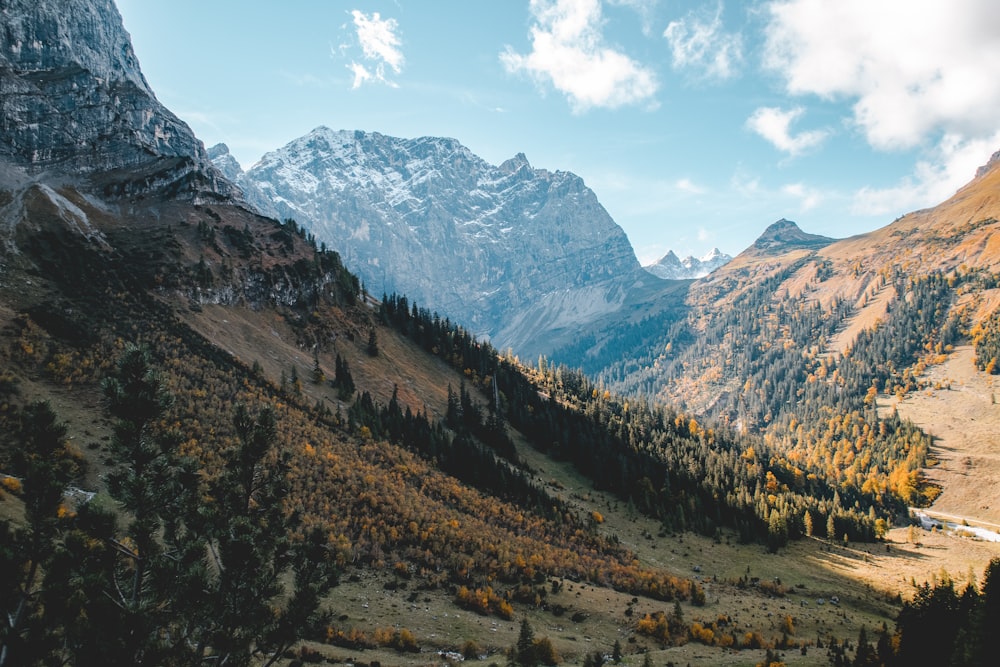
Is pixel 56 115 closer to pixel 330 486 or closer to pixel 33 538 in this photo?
pixel 330 486

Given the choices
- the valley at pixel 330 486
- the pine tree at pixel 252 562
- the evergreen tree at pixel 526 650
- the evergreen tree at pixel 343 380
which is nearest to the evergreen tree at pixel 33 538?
the valley at pixel 330 486

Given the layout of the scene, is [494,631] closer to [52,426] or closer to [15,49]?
[52,426]

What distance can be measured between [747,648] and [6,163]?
19420cm

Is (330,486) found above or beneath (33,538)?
beneath

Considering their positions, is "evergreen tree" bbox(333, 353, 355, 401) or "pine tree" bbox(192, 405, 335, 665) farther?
"evergreen tree" bbox(333, 353, 355, 401)

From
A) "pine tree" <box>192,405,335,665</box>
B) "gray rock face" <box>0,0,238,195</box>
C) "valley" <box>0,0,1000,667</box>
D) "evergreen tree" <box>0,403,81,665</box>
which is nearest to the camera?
"evergreen tree" <box>0,403,81,665</box>

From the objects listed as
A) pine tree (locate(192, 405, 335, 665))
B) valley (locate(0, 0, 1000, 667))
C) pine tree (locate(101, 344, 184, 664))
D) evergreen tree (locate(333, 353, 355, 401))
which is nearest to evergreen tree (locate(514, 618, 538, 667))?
valley (locate(0, 0, 1000, 667))

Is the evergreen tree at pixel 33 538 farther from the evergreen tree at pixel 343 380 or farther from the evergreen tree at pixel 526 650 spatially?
the evergreen tree at pixel 343 380

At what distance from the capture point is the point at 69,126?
537ft

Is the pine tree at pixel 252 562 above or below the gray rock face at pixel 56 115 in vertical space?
below

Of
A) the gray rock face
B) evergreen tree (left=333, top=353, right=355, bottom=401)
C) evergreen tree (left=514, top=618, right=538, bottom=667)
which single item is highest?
the gray rock face

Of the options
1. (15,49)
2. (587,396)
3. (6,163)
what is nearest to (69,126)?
(6,163)

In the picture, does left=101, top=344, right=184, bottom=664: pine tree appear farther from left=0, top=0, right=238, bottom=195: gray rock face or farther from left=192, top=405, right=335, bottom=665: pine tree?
left=0, top=0, right=238, bottom=195: gray rock face

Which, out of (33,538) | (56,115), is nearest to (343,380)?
(33,538)
